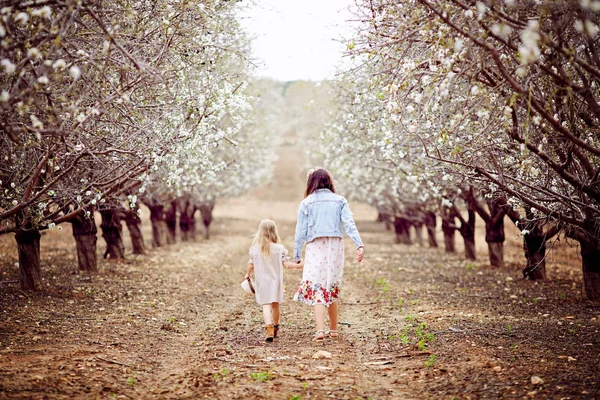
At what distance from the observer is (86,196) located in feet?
37.1

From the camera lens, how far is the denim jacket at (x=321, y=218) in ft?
29.7

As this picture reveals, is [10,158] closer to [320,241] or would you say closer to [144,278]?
[320,241]

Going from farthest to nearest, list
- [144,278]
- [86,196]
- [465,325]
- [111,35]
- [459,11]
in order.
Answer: [144,278] < [86,196] < [465,325] < [459,11] < [111,35]

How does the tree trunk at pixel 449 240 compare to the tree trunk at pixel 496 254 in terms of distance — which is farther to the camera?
the tree trunk at pixel 449 240

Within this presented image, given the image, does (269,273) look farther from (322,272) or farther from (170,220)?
(170,220)

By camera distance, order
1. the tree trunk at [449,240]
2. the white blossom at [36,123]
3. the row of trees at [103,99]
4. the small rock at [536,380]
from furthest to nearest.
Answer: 1. the tree trunk at [449,240]
2. the row of trees at [103,99]
3. the small rock at [536,380]
4. the white blossom at [36,123]

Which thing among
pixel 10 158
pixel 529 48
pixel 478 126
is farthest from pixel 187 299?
pixel 529 48

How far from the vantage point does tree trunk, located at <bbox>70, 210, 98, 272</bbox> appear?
637 inches

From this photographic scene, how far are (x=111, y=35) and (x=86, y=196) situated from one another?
5383 millimetres

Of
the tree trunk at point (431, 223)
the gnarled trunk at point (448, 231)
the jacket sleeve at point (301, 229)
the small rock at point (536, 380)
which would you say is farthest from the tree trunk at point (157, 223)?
the small rock at point (536, 380)

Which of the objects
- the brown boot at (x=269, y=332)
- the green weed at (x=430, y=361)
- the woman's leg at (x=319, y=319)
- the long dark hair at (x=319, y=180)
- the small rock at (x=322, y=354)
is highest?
the long dark hair at (x=319, y=180)

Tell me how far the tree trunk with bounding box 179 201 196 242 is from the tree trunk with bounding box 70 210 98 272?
14.0 m

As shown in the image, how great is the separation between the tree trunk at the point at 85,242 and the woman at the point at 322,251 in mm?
8600

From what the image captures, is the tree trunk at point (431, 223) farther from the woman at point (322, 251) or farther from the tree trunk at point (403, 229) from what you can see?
the woman at point (322, 251)
